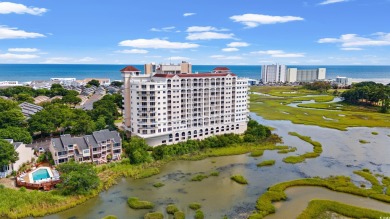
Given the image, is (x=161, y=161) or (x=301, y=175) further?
(x=161, y=161)

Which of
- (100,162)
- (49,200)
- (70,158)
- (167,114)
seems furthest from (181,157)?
(49,200)

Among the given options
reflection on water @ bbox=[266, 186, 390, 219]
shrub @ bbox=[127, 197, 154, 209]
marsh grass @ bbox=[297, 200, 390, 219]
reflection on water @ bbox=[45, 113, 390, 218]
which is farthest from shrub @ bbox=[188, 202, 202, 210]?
marsh grass @ bbox=[297, 200, 390, 219]

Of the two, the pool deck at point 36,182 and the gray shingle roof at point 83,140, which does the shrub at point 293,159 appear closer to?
the gray shingle roof at point 83,140

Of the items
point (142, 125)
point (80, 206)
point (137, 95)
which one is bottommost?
point (80, 206)

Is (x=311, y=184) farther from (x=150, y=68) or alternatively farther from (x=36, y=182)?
(x=150, y=68)

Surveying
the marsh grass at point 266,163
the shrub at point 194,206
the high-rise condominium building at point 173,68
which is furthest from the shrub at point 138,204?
the high-rise condominium building at point 173,68

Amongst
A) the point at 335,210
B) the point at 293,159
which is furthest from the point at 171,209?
the point at 293,159

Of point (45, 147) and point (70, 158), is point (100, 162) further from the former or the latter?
point (45, 147)
